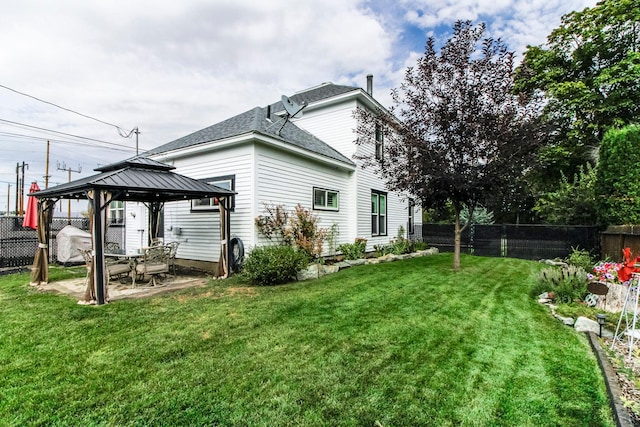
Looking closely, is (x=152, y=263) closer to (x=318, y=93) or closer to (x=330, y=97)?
(x=330, y=97)

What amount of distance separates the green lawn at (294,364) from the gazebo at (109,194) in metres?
1.16

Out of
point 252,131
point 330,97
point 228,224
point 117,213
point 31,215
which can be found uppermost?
point 330,97

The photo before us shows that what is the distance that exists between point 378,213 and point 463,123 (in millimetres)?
6243

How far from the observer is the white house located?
817cm

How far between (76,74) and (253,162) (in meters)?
11.1

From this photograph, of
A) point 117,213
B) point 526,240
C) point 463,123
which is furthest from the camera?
point 117,213

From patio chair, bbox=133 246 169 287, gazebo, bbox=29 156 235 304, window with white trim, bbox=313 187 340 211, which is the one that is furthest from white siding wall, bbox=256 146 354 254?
patio chair, bbox=133 246 169 287

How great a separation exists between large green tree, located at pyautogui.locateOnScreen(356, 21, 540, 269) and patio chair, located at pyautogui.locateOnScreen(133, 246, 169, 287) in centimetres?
613

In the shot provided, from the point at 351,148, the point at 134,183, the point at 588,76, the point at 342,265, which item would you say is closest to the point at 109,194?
the point at 134,183

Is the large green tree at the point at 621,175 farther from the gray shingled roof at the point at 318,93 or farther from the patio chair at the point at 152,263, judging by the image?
the patio chair at the point at 152,263

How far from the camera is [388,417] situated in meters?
2.28

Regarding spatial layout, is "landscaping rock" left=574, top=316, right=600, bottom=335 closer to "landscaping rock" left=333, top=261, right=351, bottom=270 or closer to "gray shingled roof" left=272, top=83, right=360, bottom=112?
"landscaping rock" left=333, top=261, right=351, bottom=270

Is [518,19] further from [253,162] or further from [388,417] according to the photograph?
[388,417]

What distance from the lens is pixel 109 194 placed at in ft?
18.4
